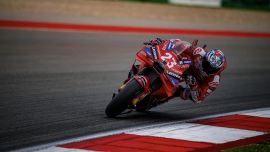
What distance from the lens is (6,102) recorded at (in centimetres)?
884

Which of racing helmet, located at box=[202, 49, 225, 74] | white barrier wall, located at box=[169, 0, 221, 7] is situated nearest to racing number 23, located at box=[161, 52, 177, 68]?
racing helmet, located at box=[202, 49, 225, 74]

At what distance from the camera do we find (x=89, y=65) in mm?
13977

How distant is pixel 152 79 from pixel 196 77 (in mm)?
679

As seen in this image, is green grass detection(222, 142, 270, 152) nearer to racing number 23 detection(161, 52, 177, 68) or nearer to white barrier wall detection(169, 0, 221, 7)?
racing number 23 detection(161, 52, 177, 68)

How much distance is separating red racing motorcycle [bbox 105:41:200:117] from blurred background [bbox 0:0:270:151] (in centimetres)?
23

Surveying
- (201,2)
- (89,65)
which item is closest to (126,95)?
(89,65)

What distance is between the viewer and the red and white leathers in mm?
8352

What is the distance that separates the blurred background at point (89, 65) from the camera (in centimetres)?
788

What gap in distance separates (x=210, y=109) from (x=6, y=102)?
9.39ft

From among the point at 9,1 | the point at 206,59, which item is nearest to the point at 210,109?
the point at 206,59

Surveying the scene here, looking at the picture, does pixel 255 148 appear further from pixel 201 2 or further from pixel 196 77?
pixel 201 2

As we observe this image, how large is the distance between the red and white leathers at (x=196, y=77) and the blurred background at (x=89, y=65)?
0.39 m

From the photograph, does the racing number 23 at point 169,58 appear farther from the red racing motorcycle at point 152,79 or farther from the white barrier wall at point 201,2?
the white barrier wall at point 201,2

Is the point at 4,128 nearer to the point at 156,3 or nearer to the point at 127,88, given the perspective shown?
the point at 127,88
